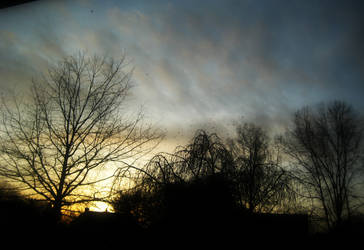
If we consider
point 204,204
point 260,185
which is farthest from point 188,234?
point 260,185

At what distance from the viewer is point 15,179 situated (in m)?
4.54

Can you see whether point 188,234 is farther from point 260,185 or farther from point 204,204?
point 260,185

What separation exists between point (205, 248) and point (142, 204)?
1243mm

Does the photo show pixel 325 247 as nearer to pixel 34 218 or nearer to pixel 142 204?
pixel 142 204

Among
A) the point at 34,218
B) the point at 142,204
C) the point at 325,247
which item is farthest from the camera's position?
the point at 34,218

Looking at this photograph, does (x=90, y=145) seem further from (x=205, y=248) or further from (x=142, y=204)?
(x=205, y=248)

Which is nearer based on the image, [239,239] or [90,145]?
[239,239]

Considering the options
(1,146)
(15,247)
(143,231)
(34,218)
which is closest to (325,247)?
(143,231)

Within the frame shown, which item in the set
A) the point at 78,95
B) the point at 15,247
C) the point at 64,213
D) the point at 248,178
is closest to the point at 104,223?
the point at 15,247

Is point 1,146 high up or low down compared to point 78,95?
down

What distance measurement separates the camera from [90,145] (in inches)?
211

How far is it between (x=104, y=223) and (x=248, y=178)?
2.92 metres

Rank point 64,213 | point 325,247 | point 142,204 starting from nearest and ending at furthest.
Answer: point 325,247
point 142,204
point 64,213

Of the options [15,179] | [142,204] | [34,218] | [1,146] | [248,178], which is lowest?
[34,218]
